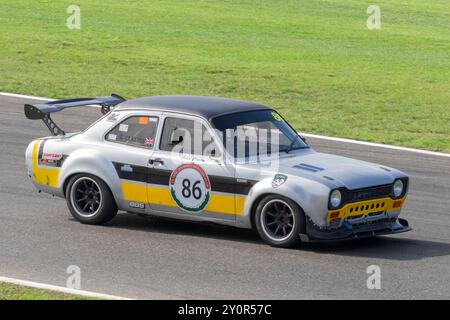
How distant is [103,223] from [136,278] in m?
2.42

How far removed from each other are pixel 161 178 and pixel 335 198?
2.03 metres

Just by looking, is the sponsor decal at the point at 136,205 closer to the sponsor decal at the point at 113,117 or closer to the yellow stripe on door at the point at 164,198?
the yellow stripe on door at the point at 164,198

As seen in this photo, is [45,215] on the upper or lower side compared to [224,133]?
lower

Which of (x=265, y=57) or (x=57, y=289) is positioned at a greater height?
(x=265, y=57)

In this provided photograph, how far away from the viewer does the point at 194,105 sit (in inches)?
520

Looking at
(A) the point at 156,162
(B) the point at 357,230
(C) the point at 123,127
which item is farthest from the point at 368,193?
(C) the point at 123,127

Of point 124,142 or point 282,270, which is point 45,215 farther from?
point 282,270

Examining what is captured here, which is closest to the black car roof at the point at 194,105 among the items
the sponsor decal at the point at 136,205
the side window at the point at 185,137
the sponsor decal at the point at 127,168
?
the side window at the point at 185,137

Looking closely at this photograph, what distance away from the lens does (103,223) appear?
13.5 metres

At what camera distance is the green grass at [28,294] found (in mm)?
10258

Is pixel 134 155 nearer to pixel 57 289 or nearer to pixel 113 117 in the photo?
pixel 113 117

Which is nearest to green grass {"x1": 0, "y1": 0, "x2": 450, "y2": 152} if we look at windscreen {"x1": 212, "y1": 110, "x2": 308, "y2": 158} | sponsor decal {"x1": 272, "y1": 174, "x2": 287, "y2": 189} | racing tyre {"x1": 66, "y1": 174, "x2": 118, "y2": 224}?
windscreen {"x1": 212, "y1": 110, "x2": 308, "y2": 158}
